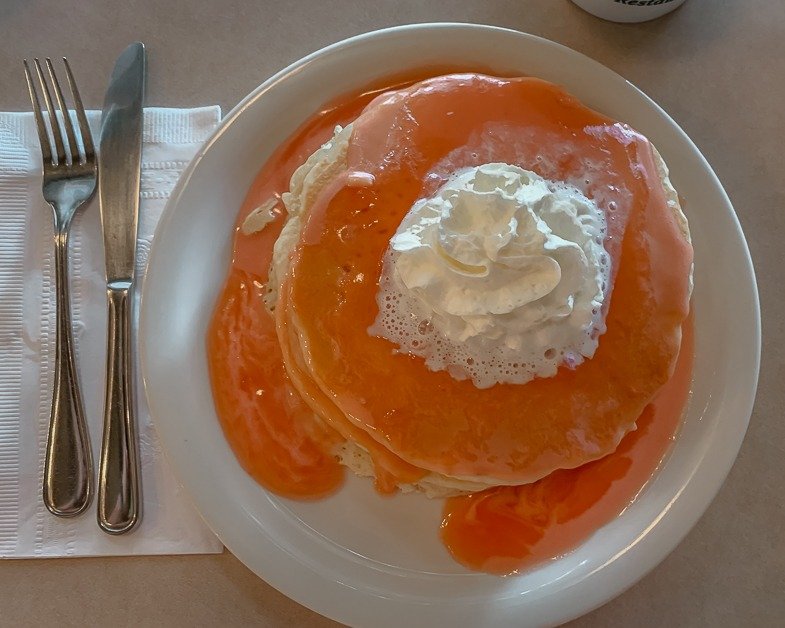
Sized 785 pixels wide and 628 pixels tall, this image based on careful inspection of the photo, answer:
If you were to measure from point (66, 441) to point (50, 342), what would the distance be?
0.20 metres

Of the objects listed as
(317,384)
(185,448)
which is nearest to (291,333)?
(317,384)

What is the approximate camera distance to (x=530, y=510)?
114 cm

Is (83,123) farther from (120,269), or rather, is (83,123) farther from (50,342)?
(50,342)

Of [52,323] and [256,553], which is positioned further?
[52,323]

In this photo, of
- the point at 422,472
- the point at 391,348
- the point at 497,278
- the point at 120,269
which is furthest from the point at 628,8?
the point at 120,269

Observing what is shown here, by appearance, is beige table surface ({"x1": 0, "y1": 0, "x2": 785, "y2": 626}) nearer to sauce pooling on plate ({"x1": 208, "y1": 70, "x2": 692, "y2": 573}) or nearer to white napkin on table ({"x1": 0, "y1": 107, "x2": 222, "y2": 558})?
white napkin on table ({"x1": 0, "y1": 107, "x2": 222, "y2": 558})

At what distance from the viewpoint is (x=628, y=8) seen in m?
1.33

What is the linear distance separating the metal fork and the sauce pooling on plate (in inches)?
10.7

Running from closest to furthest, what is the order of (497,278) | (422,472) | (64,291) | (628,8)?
(497,278), (422,472), (64,291), (628,8)

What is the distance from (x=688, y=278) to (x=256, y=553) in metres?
0.85

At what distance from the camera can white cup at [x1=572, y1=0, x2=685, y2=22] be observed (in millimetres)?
1315

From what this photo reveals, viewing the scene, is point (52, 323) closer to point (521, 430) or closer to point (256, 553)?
point (256, 553)

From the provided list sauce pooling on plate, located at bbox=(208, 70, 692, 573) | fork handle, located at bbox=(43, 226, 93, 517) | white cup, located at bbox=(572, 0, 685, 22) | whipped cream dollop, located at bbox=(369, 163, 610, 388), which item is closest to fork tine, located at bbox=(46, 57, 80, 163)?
→ fork handle, located at bbox=(43, 226, 93, 517)

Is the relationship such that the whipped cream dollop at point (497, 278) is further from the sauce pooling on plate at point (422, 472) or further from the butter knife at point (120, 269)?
the butter knife at point (120, 269)
